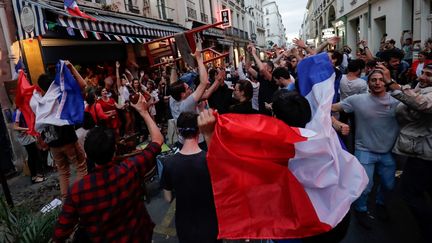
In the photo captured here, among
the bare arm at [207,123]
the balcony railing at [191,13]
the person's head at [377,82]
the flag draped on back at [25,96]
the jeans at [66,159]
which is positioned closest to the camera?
the bare arm at [207,123]

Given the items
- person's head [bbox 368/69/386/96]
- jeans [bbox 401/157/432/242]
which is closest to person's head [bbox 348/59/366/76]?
person's head [bbox 368/69/386/96]

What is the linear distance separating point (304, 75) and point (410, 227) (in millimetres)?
2324

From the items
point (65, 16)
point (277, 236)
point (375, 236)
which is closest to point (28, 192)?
point (65, 16)

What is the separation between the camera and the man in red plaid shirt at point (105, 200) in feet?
6.62

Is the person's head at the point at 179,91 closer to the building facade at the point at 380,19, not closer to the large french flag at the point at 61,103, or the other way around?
the large french flag at the point at 61,103

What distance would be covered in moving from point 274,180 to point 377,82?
1.99m

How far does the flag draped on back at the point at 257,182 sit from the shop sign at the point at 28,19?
6.07 metres

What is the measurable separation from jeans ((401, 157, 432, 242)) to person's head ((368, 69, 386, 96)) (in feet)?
2.53

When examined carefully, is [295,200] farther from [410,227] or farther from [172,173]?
[410,227]

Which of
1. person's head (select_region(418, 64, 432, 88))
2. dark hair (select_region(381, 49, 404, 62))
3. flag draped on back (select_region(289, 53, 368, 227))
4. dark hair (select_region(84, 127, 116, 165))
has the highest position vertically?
dark hair (select_region(381, 49, 404, 62))

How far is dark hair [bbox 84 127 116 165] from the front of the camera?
2.09 metres

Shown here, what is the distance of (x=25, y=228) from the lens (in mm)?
2633

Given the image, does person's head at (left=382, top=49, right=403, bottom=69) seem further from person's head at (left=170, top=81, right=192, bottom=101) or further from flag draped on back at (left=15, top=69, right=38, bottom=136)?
flag draped on back at (left=15, top=69, right=38, bottom=136)

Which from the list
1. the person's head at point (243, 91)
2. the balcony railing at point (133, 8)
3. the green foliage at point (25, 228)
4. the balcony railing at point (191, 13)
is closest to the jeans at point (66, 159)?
the green foliage at point (25, 228)
